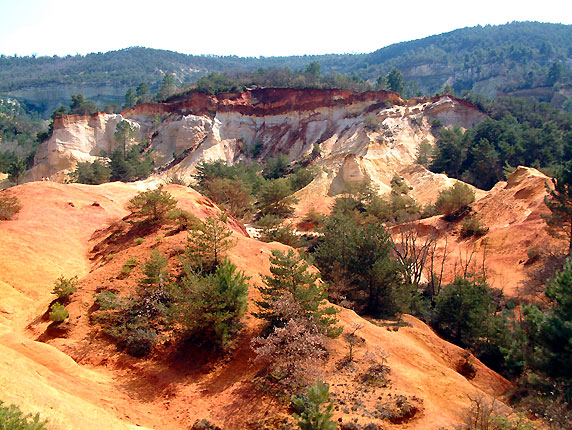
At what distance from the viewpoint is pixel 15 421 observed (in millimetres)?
5684

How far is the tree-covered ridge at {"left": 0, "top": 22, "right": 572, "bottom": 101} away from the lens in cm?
11306

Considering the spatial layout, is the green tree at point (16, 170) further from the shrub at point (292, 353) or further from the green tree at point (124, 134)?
the shrub at point (292, 353)

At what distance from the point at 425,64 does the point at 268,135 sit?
9706 centimetres

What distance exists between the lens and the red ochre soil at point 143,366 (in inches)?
333

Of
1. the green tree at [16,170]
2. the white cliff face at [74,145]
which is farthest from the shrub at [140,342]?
the white cliff face at [74,145]

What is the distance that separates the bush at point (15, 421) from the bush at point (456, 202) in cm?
3166

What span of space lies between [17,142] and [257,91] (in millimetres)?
47880

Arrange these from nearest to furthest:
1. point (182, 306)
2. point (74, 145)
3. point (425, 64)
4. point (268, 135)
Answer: point (182, 306), point (74, 145), point (268, 135), point (425, 64)

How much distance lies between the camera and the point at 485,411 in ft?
28.2

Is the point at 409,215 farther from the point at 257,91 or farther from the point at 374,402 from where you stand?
the point at 257,91

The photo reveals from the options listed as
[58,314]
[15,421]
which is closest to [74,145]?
[58,314]

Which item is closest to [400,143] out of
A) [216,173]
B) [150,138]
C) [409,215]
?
[409,215]

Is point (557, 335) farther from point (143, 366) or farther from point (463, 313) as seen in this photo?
point (143, 366)

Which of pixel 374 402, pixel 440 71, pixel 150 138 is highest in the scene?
pixel 440 71
